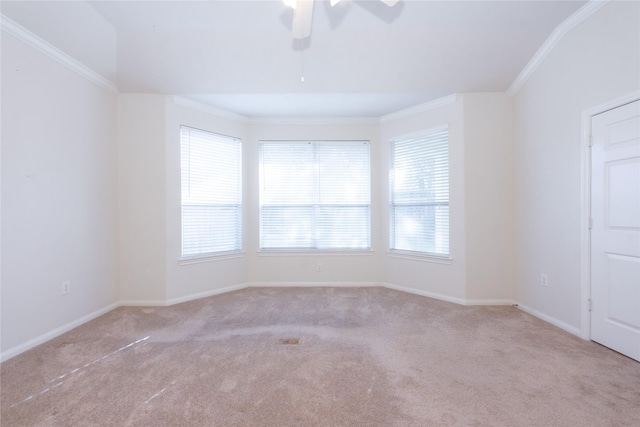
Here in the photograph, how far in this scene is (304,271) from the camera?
14.8ft

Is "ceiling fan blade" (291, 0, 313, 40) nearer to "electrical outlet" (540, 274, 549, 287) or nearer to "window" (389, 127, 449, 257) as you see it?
"window" (389, 127, 449, 257)

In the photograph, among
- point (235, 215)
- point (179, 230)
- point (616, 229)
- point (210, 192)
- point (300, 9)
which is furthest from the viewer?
point (235, 215)

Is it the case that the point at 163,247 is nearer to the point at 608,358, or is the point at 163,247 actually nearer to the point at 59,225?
the point at 59,225

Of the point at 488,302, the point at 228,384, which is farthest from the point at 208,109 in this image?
the point at 488,302

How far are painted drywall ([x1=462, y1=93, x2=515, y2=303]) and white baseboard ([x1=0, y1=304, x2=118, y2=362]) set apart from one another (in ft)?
13.9

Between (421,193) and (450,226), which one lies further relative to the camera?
(421,193)

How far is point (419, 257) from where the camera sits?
404 cm

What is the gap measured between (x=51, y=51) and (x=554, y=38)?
4.67 meters

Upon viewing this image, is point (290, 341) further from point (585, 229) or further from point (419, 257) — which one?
point (585, 229)

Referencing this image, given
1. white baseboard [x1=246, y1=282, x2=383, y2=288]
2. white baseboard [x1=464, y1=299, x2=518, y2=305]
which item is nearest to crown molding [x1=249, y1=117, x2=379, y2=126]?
white baseboard [x1=246, y1=282, x2=383, y2=288]

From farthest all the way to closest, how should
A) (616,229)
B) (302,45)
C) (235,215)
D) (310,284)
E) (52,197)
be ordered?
(310,284) → (235,215) → (302,45) → (52,197) → (616,229)

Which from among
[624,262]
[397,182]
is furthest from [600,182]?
[397,182]

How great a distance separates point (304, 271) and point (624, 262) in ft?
11.3

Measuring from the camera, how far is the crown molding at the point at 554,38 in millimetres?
2457
